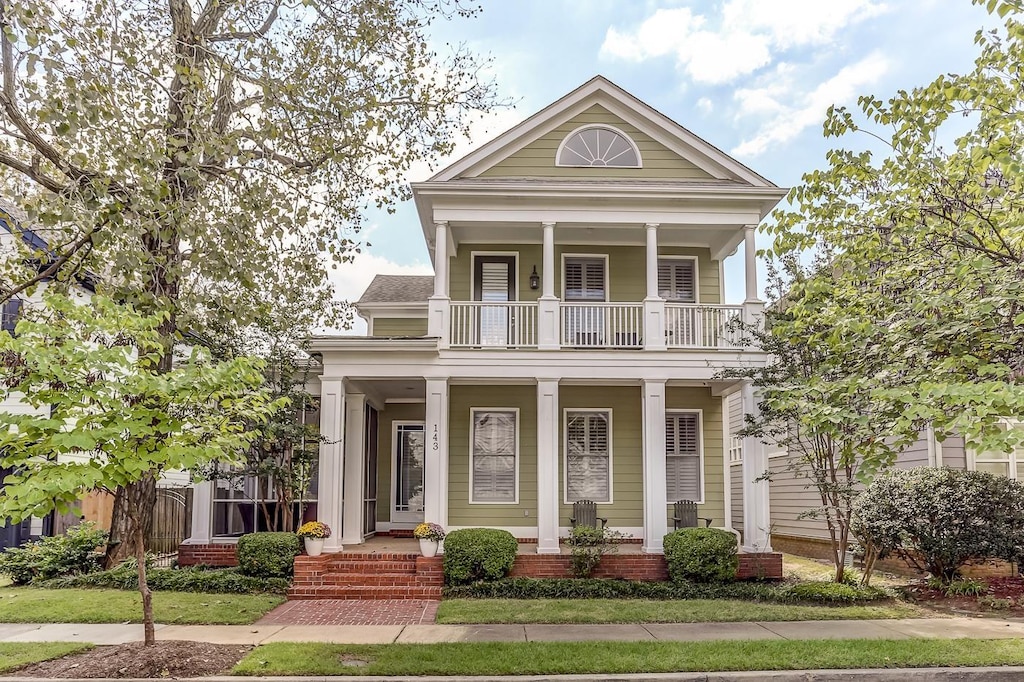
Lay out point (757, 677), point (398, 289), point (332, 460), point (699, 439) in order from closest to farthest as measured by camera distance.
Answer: point (757, 677)
point (332, 460)
point (699, 439)
point (398, 289)

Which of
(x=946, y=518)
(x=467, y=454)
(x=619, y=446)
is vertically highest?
(x=619, y=446)

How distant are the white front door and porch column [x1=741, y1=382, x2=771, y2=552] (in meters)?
6.57

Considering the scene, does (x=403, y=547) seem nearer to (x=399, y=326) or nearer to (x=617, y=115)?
(x=399, y=326)

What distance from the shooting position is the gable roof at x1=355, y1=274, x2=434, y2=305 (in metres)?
17.4

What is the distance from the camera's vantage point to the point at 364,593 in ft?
37.0

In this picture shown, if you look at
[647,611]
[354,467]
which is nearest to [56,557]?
[354,467]

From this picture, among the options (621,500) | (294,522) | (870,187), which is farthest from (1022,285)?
(294,522)

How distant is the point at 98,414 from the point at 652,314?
29.4 feet

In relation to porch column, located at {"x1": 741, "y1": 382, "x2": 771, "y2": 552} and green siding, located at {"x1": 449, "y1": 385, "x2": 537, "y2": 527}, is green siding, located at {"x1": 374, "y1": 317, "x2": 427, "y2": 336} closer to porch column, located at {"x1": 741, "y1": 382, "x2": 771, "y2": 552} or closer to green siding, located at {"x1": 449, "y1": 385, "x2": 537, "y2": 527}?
green siding, located at {"x1": 449, "y1": 385, "x2": 537, "y2": 527}

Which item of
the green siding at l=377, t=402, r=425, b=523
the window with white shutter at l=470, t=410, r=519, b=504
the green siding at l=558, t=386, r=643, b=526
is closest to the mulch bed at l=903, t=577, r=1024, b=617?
the green siding at l=558, t=386, r=643, b=526

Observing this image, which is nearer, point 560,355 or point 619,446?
point 560,355

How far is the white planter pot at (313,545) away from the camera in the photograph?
1173 centimetres

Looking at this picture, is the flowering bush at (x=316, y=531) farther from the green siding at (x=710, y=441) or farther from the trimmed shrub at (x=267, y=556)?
the green siding at (x=710, y=441)

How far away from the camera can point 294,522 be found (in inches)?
540
